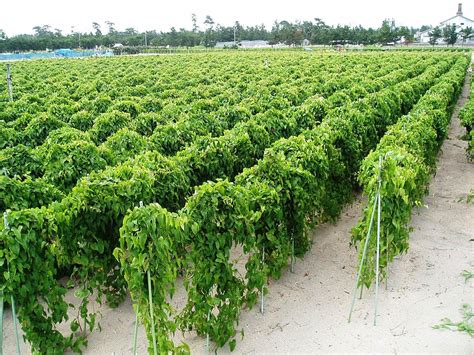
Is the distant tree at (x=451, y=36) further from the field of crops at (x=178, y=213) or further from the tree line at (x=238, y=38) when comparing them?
the field of crops at (x=178, y=213)

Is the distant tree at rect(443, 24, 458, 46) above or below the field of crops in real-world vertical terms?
above

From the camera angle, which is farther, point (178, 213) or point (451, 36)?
point (451, 36)

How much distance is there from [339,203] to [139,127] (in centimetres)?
672

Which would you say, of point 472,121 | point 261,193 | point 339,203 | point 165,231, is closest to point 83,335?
point 165,231

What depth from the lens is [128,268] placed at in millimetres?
5137

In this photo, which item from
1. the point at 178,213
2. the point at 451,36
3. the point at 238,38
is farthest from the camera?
the point at 238,38

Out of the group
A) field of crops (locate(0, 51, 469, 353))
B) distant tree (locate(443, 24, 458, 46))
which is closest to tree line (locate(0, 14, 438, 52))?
distant tree (locate(443, 24, 458, 46))

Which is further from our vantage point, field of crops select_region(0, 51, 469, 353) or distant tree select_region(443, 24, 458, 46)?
distant tree select_region(443, 24, 458, 46)

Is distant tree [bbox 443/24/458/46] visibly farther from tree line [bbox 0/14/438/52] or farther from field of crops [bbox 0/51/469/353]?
field of crops [bbox 0/51/469/353]

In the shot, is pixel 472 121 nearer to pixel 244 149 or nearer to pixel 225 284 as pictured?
pixel 244 149

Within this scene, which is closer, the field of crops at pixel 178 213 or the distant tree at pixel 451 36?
the field of crops at pixel 178 213

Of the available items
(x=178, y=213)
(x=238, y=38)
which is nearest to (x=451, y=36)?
(x=238, y=38)

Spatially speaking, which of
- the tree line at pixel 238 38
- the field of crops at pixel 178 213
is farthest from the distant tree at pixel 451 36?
the field of crops at pixel 178 213

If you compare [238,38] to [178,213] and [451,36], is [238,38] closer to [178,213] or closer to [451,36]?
[451,36]
